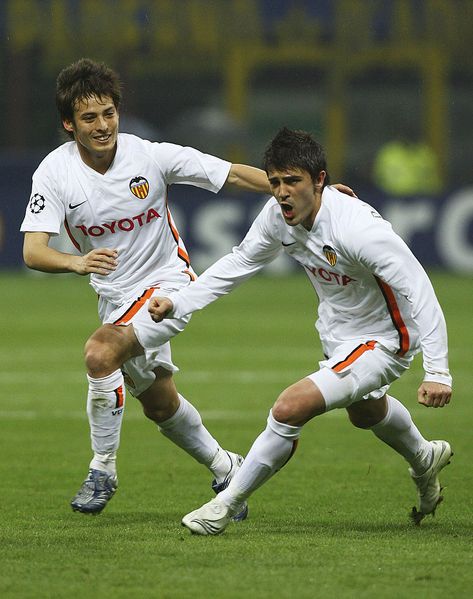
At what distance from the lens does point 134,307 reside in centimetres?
662

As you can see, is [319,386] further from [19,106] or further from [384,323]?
[19,106]

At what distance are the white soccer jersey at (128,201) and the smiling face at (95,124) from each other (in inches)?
6.4

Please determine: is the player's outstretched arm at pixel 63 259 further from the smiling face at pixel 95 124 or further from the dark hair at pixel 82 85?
the dark hair at pixel 82 85

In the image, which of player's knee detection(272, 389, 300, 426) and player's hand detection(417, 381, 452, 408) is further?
player's knee detection(272, 389, 300, 426)

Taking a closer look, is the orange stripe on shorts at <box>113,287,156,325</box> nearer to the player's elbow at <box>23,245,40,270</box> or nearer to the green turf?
the player's elbow at <box>23,245,40,270</box>

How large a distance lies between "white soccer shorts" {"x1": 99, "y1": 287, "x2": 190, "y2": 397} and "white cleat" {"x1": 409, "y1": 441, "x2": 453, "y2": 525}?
131 cm

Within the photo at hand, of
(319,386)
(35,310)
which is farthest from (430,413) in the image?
(35,310)

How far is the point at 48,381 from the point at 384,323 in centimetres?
631

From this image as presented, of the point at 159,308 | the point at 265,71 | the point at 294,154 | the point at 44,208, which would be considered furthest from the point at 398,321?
the point at 265,71

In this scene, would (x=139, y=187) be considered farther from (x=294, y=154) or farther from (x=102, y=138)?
(x=294, y=154)

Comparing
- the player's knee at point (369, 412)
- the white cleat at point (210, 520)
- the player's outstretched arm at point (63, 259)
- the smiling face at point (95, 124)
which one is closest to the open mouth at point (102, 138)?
the smiling face at point (95, 124)

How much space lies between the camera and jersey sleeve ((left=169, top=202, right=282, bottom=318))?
20.1 feet

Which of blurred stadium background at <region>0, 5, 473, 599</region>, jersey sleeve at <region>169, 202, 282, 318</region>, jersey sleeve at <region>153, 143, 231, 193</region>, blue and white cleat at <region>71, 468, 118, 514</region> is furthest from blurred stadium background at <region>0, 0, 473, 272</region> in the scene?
jersey sleeve at <region>169, 202, 282, 318</region>

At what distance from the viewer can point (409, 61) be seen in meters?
30.1
